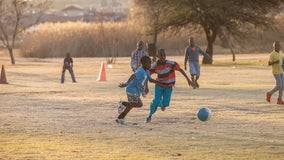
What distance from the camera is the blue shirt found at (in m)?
16.1

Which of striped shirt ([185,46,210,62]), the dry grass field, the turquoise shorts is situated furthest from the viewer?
striped shirt ([185,46,210,62])

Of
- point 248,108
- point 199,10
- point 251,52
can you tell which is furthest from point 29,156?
point 251,52

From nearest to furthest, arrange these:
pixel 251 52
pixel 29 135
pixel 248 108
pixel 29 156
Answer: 1. pixel 29 156
2. pixel 29 135
3. pixel 248 108
4. pixel 251 52

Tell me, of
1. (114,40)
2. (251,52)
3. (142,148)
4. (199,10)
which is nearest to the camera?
(142,148)

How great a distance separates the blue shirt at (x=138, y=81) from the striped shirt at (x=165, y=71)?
0.75 metres

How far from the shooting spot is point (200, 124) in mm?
16422

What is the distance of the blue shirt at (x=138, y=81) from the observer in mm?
16109

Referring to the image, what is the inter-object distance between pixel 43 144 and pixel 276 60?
9.23 metres

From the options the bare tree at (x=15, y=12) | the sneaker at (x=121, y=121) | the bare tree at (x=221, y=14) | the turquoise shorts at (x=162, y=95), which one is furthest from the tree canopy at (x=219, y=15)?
the sneaker at (x=121, y=121)

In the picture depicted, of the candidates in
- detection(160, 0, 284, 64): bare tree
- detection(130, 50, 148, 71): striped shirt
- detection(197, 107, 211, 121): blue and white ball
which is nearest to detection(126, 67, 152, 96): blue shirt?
detection(197, 107, 211, 121): blue and white ball

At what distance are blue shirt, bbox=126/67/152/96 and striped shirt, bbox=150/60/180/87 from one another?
75 centimetres

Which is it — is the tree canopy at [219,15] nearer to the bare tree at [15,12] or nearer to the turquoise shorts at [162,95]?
the bare tree at [15,12]

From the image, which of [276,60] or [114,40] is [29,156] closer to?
[276,60]

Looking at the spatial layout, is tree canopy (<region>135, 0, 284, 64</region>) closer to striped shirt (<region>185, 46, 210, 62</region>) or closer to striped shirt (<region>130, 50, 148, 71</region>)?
striped shirt (<region>185, 46, 210, 62</region>)
